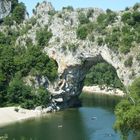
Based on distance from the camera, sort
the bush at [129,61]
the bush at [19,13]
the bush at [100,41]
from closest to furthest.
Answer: the bush at [129,61], the bush at [100,41], the bush at [19,13]

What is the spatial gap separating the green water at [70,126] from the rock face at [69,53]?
422cm

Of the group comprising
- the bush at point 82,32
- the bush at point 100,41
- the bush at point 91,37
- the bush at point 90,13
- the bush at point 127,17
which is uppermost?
the bush at point 90,13

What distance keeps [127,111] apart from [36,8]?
2518 inches

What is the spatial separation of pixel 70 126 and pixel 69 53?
21723 mm

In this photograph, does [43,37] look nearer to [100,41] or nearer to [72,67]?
[72,67]

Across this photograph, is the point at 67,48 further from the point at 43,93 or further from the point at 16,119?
the point at 16,119

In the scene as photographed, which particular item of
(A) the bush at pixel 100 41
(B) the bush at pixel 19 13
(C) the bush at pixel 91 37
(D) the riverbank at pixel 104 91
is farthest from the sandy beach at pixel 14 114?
(D) the riverbank at pixel 104 91

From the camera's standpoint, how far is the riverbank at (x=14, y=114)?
76250 millimetres

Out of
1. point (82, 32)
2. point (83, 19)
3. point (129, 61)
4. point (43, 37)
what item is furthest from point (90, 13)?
point (129, 61)

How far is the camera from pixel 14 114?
261 feet

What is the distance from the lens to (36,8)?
334ft

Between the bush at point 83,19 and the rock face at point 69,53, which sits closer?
the rock face at point 69,53

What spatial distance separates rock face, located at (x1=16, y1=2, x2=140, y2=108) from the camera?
85312mm

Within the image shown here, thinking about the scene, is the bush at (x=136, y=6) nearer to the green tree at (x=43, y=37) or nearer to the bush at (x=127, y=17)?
the bush at (x=127, y=17)
